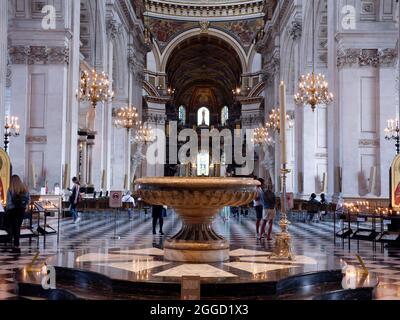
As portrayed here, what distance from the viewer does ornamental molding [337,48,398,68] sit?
1692 centimetres

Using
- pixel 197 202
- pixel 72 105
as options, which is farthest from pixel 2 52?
pixel 197 202

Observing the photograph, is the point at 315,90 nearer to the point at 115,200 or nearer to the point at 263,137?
the point at 115,200

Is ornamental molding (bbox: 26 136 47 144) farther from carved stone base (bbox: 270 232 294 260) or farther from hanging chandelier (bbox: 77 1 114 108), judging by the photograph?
carved stone base (bbox: 270 232 294 260)

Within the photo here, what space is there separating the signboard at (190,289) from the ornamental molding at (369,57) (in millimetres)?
13651

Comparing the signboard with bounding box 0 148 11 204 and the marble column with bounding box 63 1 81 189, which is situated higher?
the marble column with bounding box 63 1 81 189

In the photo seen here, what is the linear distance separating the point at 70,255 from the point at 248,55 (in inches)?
1621

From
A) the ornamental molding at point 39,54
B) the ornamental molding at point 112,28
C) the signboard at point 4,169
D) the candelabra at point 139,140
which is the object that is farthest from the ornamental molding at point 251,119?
the signboard at point 4,169

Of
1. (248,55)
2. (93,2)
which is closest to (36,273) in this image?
(93,2)

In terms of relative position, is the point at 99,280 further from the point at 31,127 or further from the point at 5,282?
the point at 31,127

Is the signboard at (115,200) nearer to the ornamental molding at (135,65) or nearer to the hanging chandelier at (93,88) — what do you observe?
the hanging chandelier at (93,88)

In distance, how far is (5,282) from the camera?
20.7 feet

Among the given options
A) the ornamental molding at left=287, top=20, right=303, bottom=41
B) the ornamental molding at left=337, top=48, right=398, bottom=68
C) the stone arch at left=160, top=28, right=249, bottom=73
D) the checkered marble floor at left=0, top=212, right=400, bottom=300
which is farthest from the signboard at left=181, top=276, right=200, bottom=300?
the stone arch at left=160, top=28, right=249, bottom=73

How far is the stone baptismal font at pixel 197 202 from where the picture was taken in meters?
6.46

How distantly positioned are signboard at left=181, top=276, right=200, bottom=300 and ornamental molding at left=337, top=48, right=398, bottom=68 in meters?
13.7
